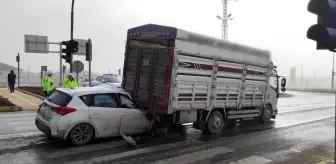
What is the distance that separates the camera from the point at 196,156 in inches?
278

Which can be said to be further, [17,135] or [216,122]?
[216,122]

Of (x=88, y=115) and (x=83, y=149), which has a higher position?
(x=88, y=115)

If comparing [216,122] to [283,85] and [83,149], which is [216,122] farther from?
[283,85]

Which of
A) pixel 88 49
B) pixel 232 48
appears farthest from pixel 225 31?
pixel 232 48

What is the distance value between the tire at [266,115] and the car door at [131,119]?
540 centimetres

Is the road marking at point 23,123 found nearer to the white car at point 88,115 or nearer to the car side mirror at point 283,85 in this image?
the white car at point 88,115

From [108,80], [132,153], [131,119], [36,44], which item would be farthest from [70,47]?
[36,44]

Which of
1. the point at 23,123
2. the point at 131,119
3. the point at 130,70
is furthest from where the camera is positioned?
the point at 23,123

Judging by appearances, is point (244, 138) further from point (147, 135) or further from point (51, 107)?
point (51, 107)

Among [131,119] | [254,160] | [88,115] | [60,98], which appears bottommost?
[254,160]

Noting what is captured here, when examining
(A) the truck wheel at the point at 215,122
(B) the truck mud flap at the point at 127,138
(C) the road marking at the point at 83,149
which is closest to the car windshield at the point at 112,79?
(A) the truck wheel at the point at 215,122

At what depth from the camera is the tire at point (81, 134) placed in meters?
7.48

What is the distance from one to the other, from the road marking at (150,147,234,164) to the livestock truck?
1483 mm

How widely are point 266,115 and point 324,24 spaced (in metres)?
9.62
